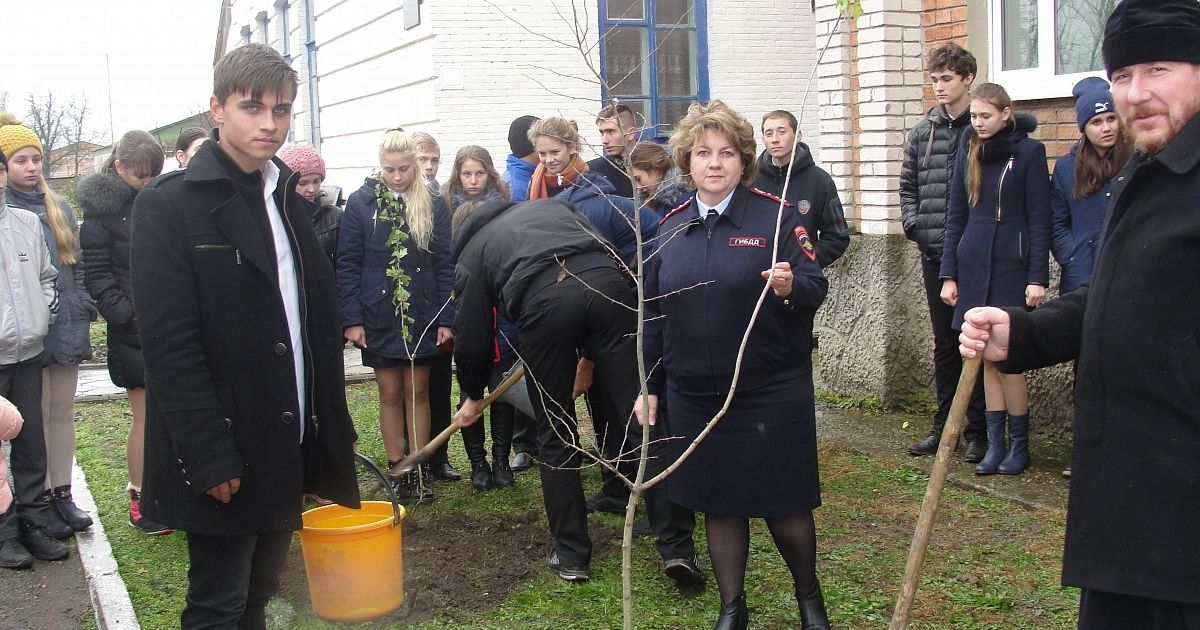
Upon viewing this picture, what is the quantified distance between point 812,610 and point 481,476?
2807 mm

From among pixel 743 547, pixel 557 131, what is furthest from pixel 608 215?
pixel 743 547

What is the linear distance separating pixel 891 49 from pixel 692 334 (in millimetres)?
4211

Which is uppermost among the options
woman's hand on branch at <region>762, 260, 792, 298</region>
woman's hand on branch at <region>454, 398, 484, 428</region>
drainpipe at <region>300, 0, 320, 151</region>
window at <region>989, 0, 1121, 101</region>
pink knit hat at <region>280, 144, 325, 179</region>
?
drainpipe at <region>300, 0, 320, 151</region>

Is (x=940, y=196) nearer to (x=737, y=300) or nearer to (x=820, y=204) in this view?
(x=820, y=204)

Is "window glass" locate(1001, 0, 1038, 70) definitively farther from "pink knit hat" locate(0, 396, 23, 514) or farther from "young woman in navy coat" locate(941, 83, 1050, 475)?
"pink knit hat" locate(0, 396, 23, 514)

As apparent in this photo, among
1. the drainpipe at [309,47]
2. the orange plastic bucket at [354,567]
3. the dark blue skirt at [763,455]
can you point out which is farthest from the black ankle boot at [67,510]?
the drainpipe at [309,47]

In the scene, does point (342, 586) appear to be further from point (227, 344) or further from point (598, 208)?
point (598, 208)

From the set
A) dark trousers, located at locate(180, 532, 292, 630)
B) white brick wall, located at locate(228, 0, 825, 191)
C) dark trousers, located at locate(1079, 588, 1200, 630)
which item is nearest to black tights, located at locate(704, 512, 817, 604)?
dark trousers, located at locate(1079, 588, 1200, 630)

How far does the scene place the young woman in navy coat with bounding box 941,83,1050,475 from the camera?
19.0ft

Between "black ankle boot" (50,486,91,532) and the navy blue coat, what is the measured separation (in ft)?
5.66

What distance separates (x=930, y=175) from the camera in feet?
21.1

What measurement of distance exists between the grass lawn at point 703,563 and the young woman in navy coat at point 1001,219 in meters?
0.83

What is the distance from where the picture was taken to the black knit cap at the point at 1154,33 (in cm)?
239

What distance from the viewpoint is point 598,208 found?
17.6 ft
